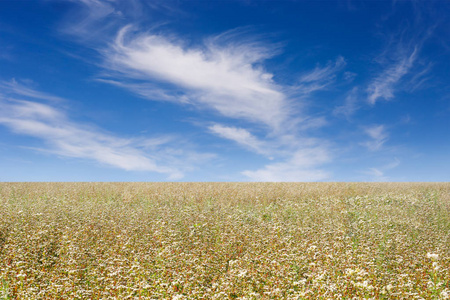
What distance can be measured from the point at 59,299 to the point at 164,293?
2.06 metres

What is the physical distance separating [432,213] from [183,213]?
11.4 meters

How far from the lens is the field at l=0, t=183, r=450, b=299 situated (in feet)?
16.3

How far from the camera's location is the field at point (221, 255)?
4.96 metres

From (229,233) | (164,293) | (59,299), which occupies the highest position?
(229,233)

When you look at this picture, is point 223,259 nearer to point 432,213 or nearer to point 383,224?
point 383,224

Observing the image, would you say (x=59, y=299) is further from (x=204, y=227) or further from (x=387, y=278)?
(x=387, y=278)

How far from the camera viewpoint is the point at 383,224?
1025cm

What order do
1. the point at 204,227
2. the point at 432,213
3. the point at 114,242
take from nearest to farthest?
the point at 114,242 → the point at 204,227 → the point at 432,213

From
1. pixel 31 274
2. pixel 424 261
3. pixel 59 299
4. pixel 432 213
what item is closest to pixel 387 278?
pixel 424 261

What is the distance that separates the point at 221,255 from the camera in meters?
6.95

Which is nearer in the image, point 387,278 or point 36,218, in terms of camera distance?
point 387,278

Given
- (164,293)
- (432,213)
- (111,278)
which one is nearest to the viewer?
(164,293)

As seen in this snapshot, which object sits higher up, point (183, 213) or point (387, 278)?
point (183, 213)

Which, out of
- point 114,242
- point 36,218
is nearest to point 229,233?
point 114,242
